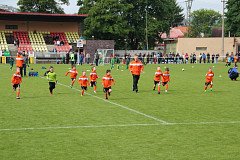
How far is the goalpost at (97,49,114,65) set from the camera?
59.0m

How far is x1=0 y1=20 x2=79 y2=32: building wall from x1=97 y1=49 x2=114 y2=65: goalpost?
14.2 metres

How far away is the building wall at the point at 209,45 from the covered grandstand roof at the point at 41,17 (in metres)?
17.8

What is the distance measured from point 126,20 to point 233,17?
720 inches

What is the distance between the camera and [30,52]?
206 ft

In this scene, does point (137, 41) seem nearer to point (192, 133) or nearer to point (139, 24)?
point (139, 24)

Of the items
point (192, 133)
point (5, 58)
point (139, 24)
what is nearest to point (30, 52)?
point (5, 58)

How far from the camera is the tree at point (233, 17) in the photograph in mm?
83125

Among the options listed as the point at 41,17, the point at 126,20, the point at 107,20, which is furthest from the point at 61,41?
the point at 126,20

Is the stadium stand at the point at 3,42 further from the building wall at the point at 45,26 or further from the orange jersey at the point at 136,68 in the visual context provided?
the orange jersey at the point at 136,68

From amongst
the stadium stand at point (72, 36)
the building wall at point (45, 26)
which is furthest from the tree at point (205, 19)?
the stadium stand at point (72, 36)

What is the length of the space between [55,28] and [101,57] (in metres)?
17.0

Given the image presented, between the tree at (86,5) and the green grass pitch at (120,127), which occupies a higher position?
the tree at (86,5)

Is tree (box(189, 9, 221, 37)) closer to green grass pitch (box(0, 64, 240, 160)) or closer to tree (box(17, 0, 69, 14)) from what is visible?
tree (box(17, 0, 69, 14))

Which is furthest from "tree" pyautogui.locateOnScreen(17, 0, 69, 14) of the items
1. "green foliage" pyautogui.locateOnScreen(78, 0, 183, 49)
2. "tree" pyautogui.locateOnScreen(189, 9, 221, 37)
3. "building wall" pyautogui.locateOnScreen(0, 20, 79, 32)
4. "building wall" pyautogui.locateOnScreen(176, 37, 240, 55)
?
"tree" pyautogui.locateOnScreen(189, 9, 221, 37)
